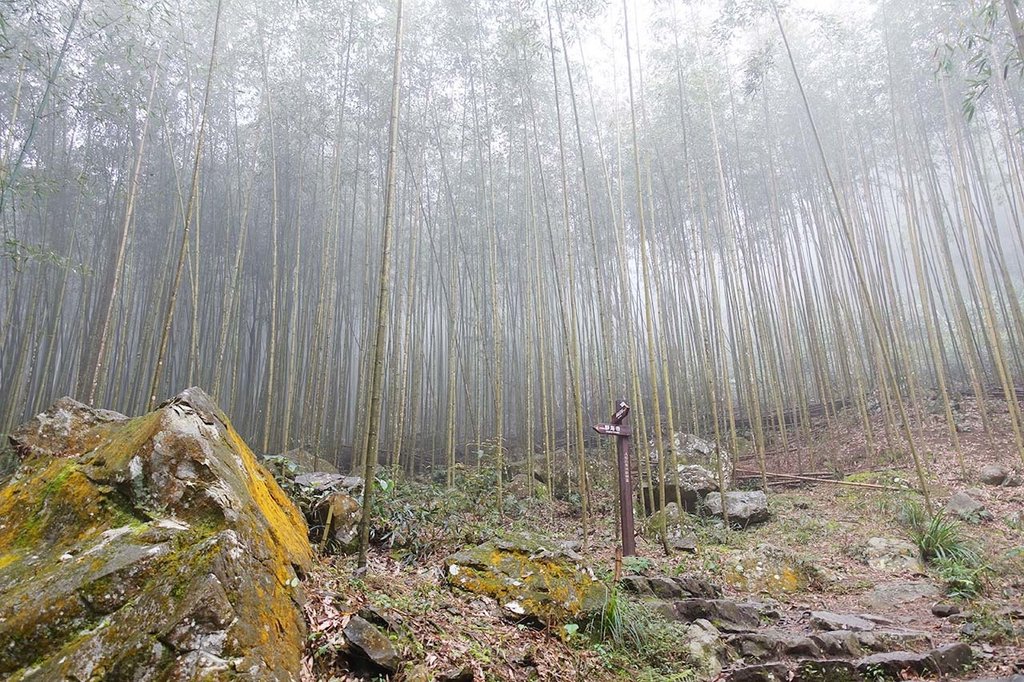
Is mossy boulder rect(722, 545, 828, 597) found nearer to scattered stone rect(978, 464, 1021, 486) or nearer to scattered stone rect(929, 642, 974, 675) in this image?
scattered stone rect(929, 642, 974, 675)

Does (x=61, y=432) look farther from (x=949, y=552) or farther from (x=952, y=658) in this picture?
(x=949, y=552)

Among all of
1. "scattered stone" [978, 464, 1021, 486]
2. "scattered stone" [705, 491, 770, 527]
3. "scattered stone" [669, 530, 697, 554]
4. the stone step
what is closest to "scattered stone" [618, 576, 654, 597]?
the stone step

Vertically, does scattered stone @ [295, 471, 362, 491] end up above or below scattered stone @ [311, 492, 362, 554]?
above

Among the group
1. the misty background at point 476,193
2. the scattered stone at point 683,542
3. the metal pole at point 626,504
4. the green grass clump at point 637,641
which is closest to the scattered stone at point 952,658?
the green grass clump at point 637,641

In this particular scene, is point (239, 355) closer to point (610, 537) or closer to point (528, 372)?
point (528, 372)

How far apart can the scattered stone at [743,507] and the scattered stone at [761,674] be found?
123 inches

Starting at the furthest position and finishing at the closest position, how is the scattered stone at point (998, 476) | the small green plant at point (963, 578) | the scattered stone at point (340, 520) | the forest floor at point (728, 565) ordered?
1. the scattered stone at point (998, 476)
2. the small green plant at point (963, 578)
3. the scattered stone at point (340, 520)
4. the forest floor at point (728, 565)

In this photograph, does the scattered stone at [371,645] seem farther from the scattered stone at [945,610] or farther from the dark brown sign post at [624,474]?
the scattered stone at [945,610]

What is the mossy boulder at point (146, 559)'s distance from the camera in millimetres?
1461

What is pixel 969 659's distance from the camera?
2.55 metres

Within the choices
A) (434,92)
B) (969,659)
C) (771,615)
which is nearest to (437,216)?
(434,92)

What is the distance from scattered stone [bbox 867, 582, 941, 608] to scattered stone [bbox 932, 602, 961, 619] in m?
0.29

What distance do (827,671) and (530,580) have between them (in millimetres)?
1402

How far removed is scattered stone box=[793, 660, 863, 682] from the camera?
2.38 m
